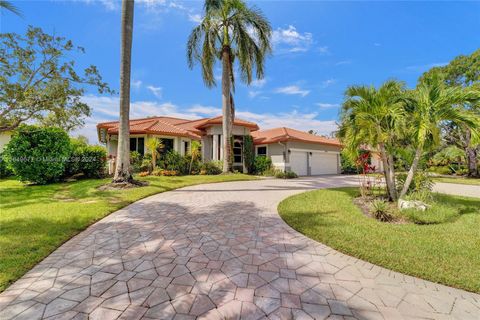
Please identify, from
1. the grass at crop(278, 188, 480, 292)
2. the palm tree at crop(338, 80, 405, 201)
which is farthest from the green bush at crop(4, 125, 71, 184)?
the palm tree at crop(338, 80, 405, 201)

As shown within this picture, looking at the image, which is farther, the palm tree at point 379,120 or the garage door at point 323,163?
the garage door at point 323,163

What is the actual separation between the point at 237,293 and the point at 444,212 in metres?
7.00

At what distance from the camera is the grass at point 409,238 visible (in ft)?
10.7

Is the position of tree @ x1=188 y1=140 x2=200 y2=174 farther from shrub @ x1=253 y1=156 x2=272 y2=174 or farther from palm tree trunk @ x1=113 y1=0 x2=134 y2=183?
palm tree trunk @ x1=113 y1=0 x2=134 y2=183

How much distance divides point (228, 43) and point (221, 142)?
8366mm

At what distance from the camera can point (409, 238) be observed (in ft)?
14.7

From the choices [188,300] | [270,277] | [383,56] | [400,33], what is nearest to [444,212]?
[270,277]

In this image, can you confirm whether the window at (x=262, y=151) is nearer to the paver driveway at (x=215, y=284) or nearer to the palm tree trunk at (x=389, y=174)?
the palm tree trunk at (x=389, y=174)

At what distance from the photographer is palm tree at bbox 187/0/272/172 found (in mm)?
15609

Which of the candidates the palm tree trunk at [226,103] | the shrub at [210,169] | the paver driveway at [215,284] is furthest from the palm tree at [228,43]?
the paver driveway at [215,284]

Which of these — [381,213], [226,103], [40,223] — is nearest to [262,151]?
[226,103]

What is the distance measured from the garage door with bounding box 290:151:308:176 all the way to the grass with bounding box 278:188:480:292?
13.2 m

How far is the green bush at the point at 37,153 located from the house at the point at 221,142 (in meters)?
5.08

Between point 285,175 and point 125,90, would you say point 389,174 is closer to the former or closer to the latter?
point 285,175
